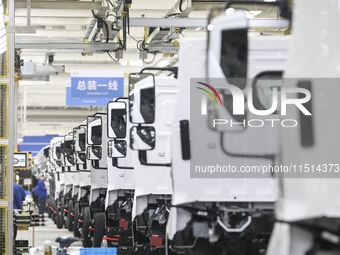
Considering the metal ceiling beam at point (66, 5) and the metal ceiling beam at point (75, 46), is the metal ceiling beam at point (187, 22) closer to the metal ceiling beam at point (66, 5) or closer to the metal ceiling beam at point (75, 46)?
the metal ceiling beam at point (75, 46)

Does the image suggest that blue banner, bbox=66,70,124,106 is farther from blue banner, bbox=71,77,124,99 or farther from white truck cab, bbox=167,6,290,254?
white truck cab, bbox=167,6,290,254

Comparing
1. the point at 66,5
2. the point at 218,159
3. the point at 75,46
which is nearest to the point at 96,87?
the point at 66,5

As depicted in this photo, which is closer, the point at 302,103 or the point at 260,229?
the point at 302,103

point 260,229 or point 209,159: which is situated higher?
point 209,159

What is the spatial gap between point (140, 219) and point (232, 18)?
25.5 feet

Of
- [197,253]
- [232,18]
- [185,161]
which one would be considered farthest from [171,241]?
[232,18]

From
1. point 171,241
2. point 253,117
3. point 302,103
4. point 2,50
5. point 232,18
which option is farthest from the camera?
point 2,50

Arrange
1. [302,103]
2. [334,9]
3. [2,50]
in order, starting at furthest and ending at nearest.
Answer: [2,50]
[302,103]
[334,9]

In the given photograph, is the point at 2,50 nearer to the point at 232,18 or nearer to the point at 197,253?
the point at 197,253

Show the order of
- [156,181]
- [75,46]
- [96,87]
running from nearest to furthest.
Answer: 1. [156,181]
2. [75,46]
3. [96,87]

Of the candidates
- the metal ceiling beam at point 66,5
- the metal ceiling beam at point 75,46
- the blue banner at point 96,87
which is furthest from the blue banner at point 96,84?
the metal ceiling beam at point 75,46

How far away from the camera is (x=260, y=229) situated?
7598 millimetres

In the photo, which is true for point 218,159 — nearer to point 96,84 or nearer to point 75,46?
point 75,46

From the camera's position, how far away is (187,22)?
12.6 m
